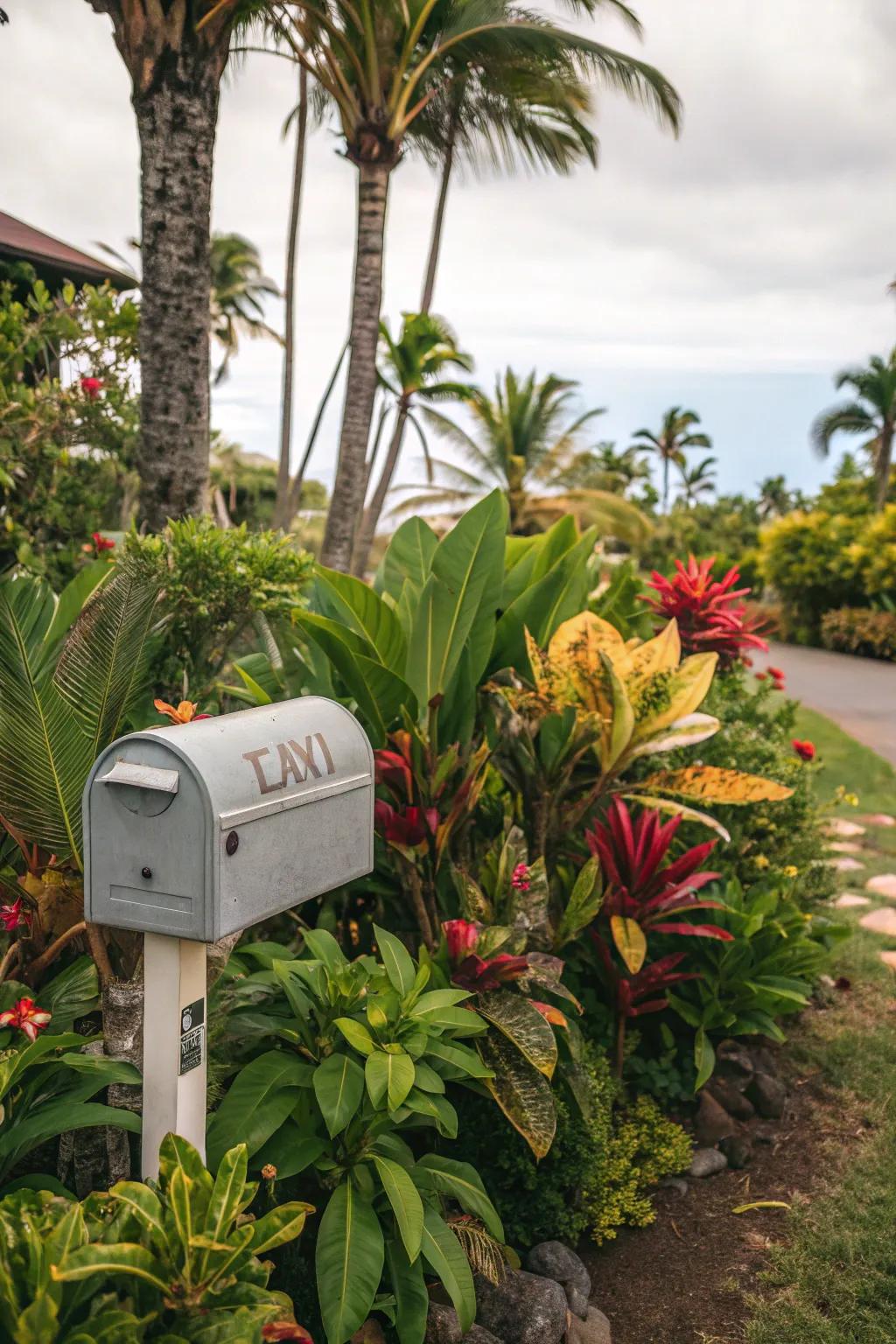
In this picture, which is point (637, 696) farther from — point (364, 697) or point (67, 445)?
point (67, 445)

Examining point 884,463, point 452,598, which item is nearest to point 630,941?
point 452,598

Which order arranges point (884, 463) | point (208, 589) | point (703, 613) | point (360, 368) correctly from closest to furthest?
point (208, 589), point (703, 613), point (360, 368), point (884, 463)

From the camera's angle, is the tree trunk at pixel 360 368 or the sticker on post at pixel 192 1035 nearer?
the sticker on post at pixel 192 1035

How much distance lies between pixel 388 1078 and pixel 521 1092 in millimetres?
660


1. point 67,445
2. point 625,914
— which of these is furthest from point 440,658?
point 67,445

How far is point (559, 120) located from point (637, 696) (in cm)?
1457

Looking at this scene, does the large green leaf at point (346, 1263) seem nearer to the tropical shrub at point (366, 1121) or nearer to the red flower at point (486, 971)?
the tropical shrub at point (366, 1121)

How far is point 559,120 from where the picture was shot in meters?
15.5

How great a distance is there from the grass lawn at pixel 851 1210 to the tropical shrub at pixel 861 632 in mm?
15876

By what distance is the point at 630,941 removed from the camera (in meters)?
3.27

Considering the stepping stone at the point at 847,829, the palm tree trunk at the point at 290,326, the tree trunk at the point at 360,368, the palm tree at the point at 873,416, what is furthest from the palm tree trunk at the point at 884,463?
the stepping stone at the point at 847,829

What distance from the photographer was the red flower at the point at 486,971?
2.71 m

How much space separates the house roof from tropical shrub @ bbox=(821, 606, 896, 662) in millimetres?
15425

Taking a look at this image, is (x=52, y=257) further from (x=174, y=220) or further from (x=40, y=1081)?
(x=40, y=1081)
